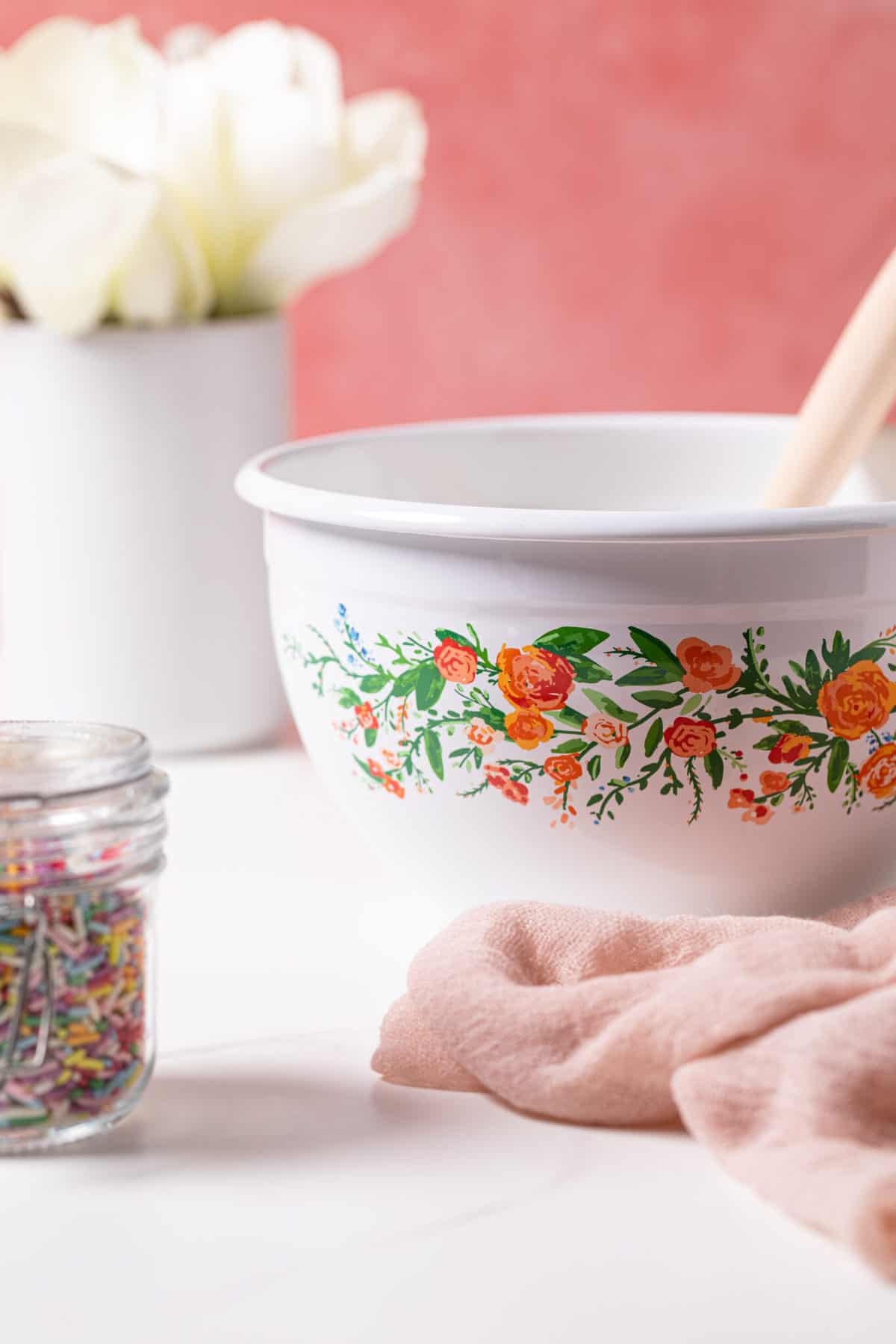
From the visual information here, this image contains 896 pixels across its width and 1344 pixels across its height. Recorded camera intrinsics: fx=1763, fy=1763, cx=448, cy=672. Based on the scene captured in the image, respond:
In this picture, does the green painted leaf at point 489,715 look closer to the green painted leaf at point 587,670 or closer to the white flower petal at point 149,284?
the green painted leaf at point 587,670

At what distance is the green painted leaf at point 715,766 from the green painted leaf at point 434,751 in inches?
4.2

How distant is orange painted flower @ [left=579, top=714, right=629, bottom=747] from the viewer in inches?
26.6

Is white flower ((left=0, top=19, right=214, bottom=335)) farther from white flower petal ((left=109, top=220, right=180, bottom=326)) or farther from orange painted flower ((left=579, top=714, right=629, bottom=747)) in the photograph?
orange painted flower ((left=579, top=714, right=629, bottom=747))

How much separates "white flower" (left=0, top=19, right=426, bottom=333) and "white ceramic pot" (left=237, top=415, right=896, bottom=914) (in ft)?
0.97

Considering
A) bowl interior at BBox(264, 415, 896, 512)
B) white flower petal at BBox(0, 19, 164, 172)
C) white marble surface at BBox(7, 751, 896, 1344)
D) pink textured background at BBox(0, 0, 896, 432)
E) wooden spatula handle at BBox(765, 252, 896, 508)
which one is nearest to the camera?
white marble surface at BBox(7, 751, 896, 1344)

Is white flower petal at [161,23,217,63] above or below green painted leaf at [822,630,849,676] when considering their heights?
above

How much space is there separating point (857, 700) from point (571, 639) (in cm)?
12

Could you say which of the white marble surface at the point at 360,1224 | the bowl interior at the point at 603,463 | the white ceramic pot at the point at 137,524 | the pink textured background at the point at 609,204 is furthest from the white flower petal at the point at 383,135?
the white marble surface at the point at 360,1224

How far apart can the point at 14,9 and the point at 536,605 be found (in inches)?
36.1

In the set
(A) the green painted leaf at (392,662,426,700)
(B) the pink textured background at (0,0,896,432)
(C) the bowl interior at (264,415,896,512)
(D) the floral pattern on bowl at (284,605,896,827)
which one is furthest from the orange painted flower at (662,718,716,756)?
(B) the pink textured background at (0,0,896,432)

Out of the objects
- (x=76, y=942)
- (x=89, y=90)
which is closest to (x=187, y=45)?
(x=89, y=90)

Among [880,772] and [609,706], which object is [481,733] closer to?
[609,706]

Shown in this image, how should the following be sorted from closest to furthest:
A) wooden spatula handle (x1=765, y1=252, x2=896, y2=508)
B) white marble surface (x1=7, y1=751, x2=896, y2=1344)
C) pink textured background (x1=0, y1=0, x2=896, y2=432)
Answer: white marble surface (x1=7, y1=751, x2=896, y2=1344), wooden spatula handle (x1=765, y1=252, x2=896, y2=508), pink textured background (x1=0, y1=0, x2=896, y2=432)

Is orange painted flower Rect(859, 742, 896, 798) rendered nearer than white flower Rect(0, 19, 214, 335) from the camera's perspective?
Yes
